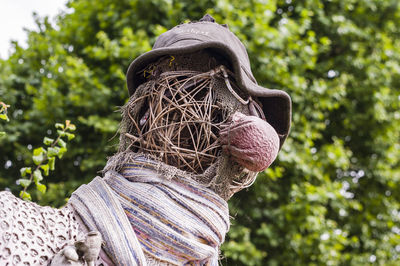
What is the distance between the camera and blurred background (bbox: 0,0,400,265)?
4066 mm

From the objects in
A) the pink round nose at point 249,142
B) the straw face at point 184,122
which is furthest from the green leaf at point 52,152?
the pink round nose at point 249,142

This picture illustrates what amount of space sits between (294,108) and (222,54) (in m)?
2.83

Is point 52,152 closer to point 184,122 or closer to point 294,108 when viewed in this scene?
point 184,122

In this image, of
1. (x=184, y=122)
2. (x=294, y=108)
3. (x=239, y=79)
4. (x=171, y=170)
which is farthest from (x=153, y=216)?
(x=294, y=108)

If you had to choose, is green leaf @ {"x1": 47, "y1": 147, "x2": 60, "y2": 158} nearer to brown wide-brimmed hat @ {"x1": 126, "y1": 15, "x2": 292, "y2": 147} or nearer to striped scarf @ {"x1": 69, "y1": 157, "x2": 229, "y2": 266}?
brown wide-brimmed hat @ {"x1": 126, "y1": 15, "x2": 292, "y2": 147}

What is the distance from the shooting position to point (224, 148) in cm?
153

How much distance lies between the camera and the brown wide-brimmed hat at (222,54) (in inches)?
62.9

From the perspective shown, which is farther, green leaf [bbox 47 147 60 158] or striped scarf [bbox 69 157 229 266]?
green leaf [bbox 47 147 60 158]

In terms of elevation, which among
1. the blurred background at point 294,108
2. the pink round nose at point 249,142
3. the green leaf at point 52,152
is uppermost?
the pink round nose at point 249,142

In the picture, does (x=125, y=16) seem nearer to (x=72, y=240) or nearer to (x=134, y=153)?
(x=134, y=153)

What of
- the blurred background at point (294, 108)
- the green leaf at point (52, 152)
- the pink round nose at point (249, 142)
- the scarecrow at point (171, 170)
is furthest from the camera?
the blurred background at point (294, 108)

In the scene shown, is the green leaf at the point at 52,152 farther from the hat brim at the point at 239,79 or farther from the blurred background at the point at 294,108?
the blurred background at the point at 294,108

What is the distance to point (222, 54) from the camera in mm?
1639

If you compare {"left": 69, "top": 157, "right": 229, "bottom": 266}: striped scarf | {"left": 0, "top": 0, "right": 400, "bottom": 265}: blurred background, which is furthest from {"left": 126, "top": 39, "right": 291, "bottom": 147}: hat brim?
{"left": 0, "top": 0, "right": 400, "bottom": 265}: blurred background
